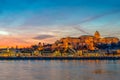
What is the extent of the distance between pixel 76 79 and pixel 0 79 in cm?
937

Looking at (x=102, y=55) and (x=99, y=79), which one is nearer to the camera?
(x=99, y=79)

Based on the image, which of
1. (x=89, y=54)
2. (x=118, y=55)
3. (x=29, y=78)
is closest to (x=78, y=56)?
(x=89, y=54)

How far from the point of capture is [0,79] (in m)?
45.6

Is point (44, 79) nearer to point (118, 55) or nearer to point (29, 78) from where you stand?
point (29, 78)

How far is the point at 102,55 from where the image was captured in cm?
19912

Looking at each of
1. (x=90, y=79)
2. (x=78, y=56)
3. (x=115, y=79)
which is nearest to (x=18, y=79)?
(x=90, y=79)

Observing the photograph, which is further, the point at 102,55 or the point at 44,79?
the point at 102,55

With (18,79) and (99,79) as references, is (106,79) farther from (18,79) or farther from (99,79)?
(18,79)

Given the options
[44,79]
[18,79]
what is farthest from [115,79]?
[18,79]

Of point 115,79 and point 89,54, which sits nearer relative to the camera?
point 115,79

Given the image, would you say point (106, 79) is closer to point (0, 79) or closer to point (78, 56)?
point (0, 79)

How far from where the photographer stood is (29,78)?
47.3 metres

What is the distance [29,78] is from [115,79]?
10880mm

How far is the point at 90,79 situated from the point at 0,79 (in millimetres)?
11110
